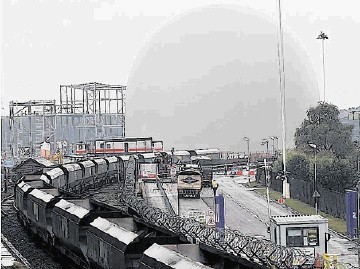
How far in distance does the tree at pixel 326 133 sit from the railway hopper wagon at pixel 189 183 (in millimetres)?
25532

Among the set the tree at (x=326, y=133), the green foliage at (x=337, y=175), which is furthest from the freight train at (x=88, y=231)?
the tree at (x=326, y=133)

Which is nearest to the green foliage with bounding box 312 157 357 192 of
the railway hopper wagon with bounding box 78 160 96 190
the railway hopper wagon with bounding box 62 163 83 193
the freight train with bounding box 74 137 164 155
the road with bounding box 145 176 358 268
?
the road with bounding box 145 176 358 268

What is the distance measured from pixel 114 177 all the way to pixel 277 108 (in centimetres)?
5194

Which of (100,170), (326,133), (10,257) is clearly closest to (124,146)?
(100,170)

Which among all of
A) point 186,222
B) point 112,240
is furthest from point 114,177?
point 112,240

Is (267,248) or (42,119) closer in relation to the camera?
(267,248)

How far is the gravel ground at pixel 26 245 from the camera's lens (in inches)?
1024

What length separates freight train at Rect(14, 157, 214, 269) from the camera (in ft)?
55.0

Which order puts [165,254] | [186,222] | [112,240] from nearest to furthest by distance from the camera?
[165,254] → [112,240] → [186,222]

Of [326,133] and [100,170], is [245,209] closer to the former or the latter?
[100,170]

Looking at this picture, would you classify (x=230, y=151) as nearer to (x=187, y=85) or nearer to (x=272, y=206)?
(x=187, y=85)

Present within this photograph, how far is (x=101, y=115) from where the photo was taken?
125m

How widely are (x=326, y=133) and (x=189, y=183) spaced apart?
31.0m

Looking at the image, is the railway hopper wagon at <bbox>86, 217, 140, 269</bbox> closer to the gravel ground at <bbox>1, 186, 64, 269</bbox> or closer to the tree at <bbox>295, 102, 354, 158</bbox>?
the gravel ground at <bbox>1, 186, 64, 269</bbox>
